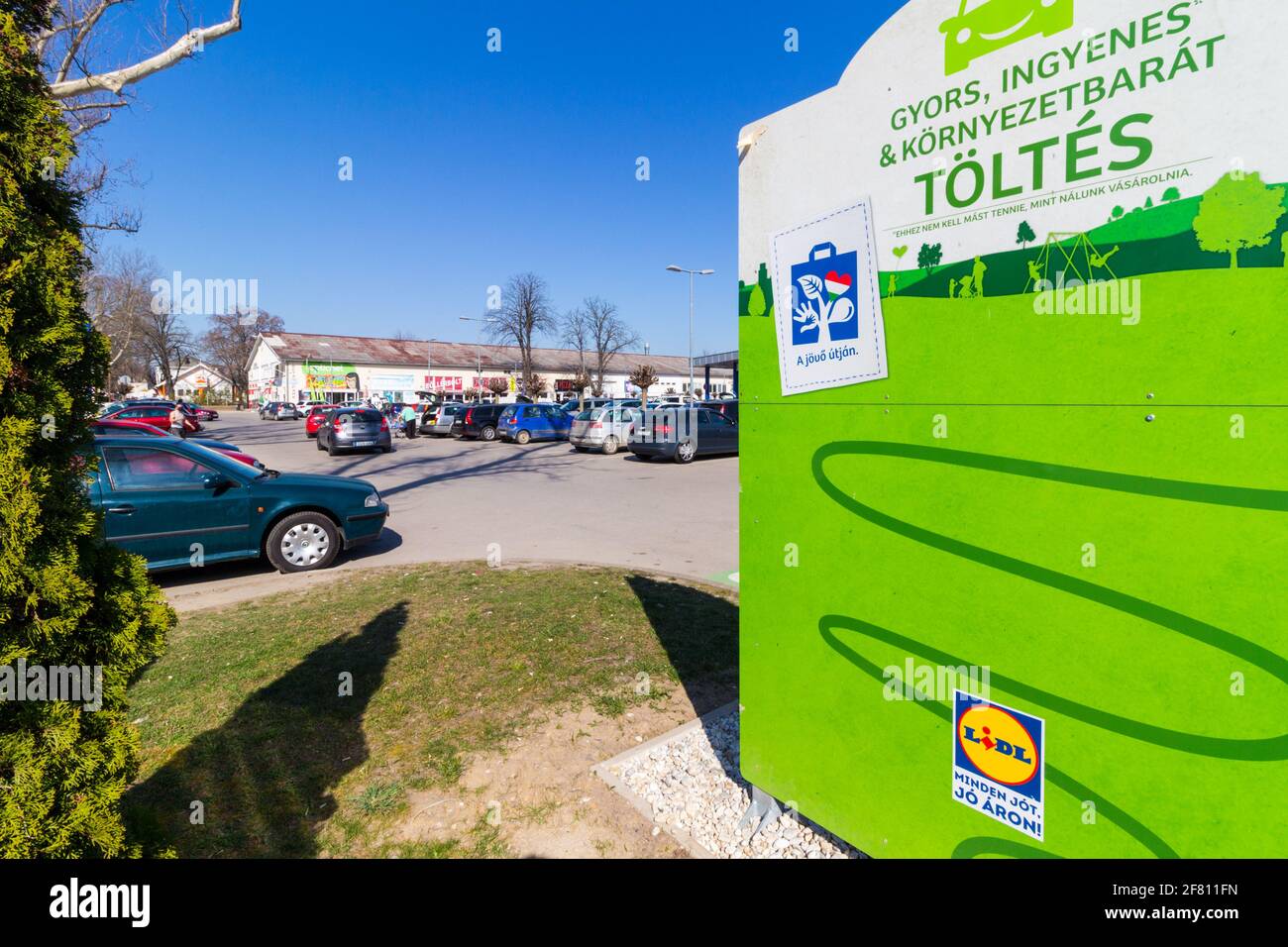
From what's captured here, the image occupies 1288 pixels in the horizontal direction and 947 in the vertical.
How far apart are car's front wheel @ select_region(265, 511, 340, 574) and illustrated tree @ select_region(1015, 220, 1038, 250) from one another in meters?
7.98

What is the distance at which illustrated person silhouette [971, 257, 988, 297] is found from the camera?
6.50 ft

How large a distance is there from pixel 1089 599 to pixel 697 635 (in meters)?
3.71

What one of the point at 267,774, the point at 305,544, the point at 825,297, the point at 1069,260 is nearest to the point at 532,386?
the point at 305,544

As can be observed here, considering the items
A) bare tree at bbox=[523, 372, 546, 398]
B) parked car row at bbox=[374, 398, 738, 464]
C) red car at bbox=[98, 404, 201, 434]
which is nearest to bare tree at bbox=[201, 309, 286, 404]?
bare tree at bbox=[523, 372, 546, 398]

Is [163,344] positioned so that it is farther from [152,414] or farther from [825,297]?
[825,297]

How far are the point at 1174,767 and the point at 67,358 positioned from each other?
3370 mm

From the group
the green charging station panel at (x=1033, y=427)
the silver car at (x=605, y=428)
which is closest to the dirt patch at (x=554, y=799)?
the green charging station panel at (x=1033, y=427)

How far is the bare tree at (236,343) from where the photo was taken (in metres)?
76.9

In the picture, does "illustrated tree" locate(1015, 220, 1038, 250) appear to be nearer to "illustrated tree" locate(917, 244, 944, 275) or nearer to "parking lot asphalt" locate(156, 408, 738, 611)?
"illustrated tree" locate(917, 244, 944, 275)

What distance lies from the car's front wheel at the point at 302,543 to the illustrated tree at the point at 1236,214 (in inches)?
330

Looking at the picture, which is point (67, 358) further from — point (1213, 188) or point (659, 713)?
point (659, 713)

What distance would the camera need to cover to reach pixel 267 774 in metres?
3.33

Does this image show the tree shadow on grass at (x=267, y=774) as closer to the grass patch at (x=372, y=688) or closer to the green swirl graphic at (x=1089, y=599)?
the grass patch at (x=372, y=688)
